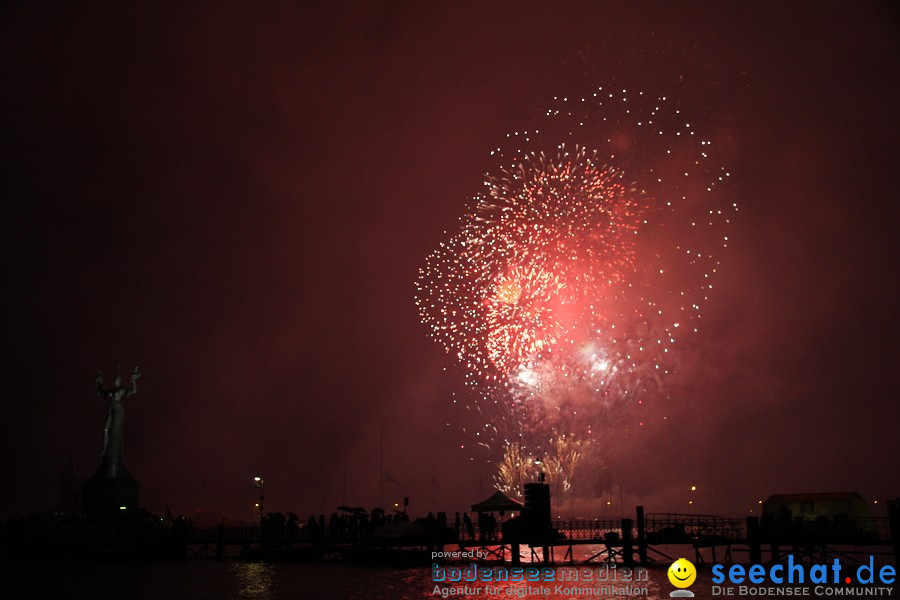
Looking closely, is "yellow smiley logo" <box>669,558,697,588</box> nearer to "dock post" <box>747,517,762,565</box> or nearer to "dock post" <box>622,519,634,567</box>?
"dock post" <box>622,519,634,567</box>

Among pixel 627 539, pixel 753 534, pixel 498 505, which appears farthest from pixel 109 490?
pixel 753 534

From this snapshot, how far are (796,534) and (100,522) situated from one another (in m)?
43.7

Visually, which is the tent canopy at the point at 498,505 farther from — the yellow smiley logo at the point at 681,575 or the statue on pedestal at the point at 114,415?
the statue on pedestal at the point at 114,415

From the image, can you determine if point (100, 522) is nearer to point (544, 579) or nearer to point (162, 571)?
point (162, 571)

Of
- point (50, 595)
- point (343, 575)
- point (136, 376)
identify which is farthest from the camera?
point (136, 376)

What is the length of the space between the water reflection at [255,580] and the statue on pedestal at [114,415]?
49.0 ft

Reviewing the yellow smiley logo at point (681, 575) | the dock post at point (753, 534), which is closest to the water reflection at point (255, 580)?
the yellow smiley logo at point (681, 575)

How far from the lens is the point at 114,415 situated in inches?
2520

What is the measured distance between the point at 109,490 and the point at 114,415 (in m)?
5.85

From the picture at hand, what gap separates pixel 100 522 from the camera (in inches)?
2304

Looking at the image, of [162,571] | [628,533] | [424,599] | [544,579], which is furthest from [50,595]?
[628,533]

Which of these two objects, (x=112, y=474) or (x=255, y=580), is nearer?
(x=255, y=580)

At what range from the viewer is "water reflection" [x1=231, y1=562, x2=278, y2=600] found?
3613 cm

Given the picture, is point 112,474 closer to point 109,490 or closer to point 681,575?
point 109,490
